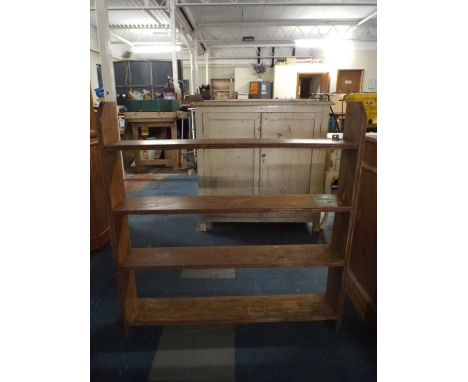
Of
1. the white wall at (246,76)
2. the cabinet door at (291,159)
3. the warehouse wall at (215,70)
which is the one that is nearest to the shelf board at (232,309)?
the cabinet door at (291,159)

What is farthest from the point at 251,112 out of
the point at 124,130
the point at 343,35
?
the point at 343,35

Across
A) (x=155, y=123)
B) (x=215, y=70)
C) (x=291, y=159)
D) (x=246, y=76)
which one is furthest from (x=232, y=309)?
(x=215, y=70)

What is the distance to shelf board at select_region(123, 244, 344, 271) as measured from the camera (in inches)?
67.6

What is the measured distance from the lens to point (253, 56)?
1206 centimetres

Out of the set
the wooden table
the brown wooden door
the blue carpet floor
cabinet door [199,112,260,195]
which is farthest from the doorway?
the blue carpet floor

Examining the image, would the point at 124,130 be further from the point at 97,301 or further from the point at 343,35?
the point at 343,35

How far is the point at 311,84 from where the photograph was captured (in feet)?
36.4

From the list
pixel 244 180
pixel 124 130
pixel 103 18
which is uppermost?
pixel 103 18

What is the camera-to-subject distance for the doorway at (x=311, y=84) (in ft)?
33.7

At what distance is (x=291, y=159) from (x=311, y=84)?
9325 mm

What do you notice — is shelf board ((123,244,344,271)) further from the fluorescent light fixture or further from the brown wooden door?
the fluorescent light fixture

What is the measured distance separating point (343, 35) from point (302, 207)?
34.2 feet

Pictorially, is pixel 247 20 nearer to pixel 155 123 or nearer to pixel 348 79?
pixel 348 79

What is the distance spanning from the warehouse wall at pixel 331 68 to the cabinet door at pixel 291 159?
7.91 metres
